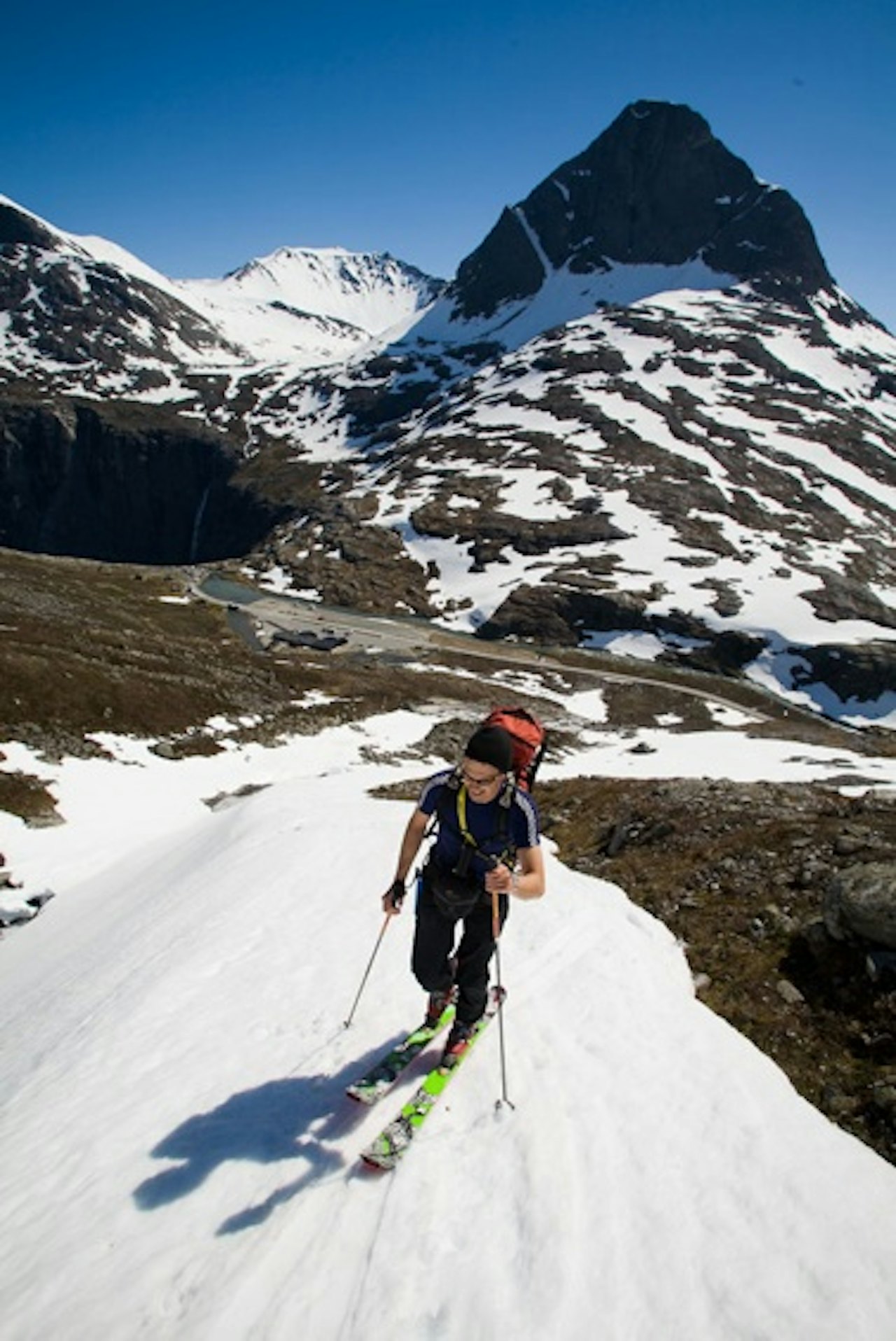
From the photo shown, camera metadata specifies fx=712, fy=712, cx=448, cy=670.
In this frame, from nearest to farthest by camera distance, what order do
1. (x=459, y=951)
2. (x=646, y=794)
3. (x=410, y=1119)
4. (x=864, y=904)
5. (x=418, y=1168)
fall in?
(x=418, y=1168) → (x=410, y=1119) → (x=459, y=951) → (x=864, y=904) → (x=646, y=794)

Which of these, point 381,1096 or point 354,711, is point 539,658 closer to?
point 354,711

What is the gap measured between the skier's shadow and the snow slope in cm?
3

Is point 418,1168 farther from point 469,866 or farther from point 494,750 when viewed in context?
point 494,750

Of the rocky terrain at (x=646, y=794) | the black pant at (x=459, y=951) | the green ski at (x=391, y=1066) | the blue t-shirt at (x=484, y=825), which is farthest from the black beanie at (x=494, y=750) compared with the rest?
the rocky terrain at (x=646, y=794)

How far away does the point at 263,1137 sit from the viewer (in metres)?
6.84

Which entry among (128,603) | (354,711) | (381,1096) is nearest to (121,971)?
(381,1096)

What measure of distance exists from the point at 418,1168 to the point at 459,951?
6.55 feet

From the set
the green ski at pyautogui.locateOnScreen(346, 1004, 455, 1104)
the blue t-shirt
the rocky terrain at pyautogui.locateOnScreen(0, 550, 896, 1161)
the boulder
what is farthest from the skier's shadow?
the boulder

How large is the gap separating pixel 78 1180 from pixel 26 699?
36.6m

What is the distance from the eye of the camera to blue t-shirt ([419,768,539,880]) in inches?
277

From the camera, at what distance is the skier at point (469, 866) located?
269 inches

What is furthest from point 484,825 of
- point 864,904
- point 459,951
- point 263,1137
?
point 864,904

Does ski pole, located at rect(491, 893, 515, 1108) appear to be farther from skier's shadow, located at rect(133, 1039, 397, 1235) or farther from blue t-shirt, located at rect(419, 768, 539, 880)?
skier's shadow, located at rect(133, 1039, 397, 1235)

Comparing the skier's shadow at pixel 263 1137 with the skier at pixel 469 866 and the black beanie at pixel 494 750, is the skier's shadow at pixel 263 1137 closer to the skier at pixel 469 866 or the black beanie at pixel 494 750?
the skier at pixel 469 866
